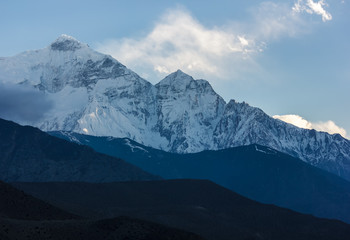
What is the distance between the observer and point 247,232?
19725 centimetres

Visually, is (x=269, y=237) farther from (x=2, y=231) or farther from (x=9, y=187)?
(x=2, y=231)

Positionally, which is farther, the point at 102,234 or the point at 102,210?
the point at 102,210

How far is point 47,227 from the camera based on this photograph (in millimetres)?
112938

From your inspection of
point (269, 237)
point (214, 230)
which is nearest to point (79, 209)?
point (214, 230)

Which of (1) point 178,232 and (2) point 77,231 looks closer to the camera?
(2) point 77,231

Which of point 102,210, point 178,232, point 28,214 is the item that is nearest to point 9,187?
point 28,214

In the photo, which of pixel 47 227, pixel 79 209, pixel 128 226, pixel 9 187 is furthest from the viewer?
pixel 79 209

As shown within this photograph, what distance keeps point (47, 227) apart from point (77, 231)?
19.7 ft

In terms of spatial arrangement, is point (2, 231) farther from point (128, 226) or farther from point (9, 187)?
point (9, 187)

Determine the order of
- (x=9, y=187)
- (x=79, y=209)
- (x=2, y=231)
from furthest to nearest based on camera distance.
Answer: (x=79, y=209) → (x=9, y=187) → (x=2, y=231)

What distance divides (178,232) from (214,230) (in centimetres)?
6838

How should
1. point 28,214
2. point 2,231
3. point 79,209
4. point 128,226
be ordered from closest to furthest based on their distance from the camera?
point 2,231, point 128,226, point 28,214, point 79,209

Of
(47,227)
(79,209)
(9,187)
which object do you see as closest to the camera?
(47,227)

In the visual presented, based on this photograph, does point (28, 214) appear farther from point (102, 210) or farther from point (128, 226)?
point (102, 210)
